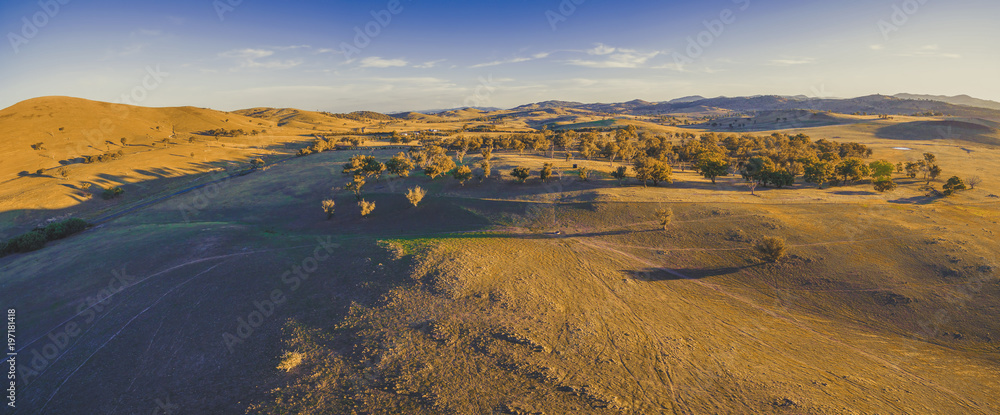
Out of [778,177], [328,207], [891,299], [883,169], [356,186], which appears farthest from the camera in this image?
[356,186]

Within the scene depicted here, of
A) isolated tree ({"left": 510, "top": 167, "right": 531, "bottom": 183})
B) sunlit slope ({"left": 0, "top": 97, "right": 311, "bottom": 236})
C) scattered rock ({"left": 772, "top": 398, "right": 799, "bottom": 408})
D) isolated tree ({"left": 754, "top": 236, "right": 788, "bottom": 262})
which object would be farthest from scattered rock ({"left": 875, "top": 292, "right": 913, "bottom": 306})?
sunlit slope ({"left": 0, "top": 97, "right": 311, "bottom": 236})

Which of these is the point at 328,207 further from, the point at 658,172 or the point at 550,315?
the point at 658,172

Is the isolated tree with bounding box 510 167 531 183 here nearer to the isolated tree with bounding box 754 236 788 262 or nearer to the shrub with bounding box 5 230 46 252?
the isolated tree with bounding box 754 236 788 262

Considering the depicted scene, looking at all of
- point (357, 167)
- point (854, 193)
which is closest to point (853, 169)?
point (854, 193)

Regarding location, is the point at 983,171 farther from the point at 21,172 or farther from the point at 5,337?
the point at 21,172

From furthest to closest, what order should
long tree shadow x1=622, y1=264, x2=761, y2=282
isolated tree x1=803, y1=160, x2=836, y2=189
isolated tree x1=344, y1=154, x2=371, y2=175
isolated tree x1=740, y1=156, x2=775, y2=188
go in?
isolated tree x1=344, y1=154, x2=371, y2=175
isolated tree x1=803, y1=160, x2=836, y2=189
isolated tree x1=740, y1=156, x2=775, y2=188
long tree shadow x1=622, y1=264, x2=761, y2=282
